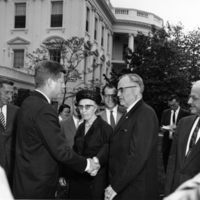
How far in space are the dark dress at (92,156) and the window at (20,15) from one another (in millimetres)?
27319

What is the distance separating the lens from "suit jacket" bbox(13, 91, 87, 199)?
2.80 meters

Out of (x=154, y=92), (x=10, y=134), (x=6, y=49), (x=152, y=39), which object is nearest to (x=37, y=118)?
(x=10, y=134)

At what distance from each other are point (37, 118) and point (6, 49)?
28.0 m

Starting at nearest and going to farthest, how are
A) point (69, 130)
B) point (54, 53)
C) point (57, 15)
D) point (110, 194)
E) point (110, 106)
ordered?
point (110, 194)
point (69, 130)
point (110, 106)
point (54, 53)
point (57, 15)

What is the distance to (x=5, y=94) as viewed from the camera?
516 centimetres

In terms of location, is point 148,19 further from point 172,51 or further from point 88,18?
point 172,51

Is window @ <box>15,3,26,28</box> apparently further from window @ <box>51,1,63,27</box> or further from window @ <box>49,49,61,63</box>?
window @ <box>49,49,61,63</box>

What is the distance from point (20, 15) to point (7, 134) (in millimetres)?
26536

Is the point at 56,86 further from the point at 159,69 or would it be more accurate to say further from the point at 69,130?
the point at 159,69

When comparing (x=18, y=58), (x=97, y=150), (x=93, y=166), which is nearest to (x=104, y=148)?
(x=97, y=150)

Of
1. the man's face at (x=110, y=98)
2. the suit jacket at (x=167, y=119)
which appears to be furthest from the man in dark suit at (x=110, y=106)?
the suit jacket at (x=167, y=119)

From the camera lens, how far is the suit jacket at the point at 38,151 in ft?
9.19

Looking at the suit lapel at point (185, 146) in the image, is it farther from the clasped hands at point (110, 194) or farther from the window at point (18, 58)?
the window at point (18, 58)

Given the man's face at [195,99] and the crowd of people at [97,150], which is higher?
the man's face at [195,99]
